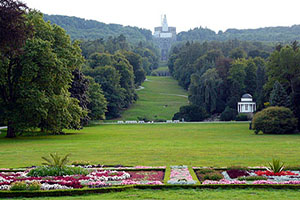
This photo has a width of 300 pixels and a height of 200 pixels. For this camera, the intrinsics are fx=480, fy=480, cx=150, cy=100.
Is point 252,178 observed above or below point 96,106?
above

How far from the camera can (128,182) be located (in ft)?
52.4

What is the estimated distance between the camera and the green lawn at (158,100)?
9412 cm

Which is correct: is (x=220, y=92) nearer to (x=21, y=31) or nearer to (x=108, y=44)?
(x=21, y=31)

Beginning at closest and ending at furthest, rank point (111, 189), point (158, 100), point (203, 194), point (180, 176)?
1. point (203, 194)
2. point (111, 189)
3. point (180, 176)
4. point (158, 100)

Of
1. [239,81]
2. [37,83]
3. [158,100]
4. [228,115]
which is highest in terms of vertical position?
[37,83]

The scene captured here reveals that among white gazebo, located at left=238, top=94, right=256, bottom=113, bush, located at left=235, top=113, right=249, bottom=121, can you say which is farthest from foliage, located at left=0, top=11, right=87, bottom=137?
white gazebo, located at left=238, top=94, right=256, bottom=113

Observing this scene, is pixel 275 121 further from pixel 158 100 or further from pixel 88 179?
pixel 158 100

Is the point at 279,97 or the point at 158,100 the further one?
the point at 158,100

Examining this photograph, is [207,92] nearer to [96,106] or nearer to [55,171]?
[96,106]

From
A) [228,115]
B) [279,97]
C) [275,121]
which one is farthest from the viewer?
[228,115]

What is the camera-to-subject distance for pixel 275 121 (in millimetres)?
49906

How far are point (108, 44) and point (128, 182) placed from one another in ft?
473

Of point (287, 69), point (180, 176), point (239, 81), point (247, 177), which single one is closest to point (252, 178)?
point (247, 177)

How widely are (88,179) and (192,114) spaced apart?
66319 millimetres
